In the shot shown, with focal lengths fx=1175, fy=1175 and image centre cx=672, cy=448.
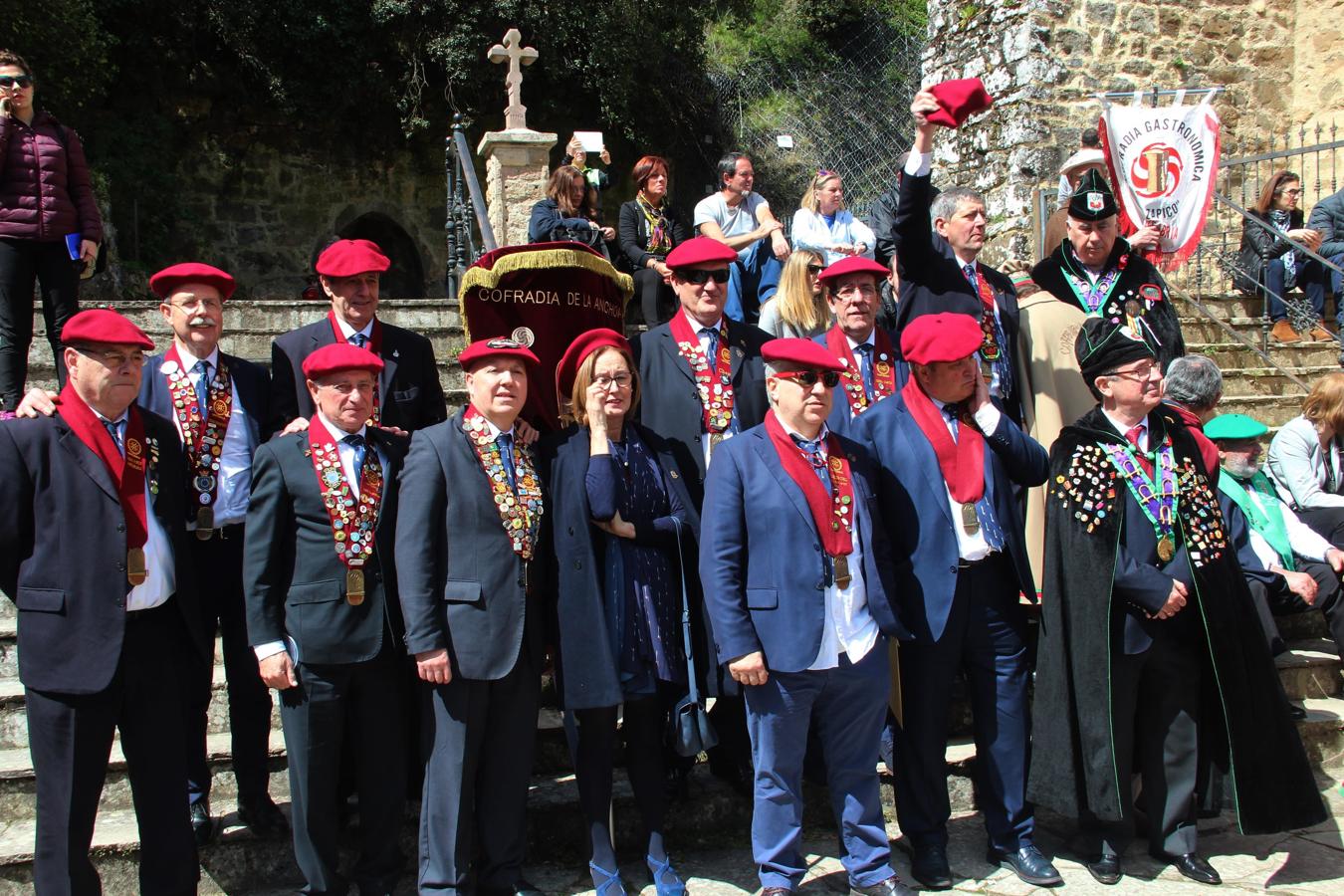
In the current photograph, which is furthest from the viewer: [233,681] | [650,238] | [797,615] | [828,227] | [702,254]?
[650,238]

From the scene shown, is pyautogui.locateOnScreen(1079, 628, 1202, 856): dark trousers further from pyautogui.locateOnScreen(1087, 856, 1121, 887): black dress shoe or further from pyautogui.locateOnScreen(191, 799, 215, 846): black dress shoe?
pyautogui.locateOnScreen(191, 799, 215, 846): black dress shoe

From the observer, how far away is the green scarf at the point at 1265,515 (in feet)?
16.4

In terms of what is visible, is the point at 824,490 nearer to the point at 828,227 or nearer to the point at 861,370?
the point at 861,370

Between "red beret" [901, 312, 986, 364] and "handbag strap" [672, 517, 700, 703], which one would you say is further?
"red beret" [901, 312, 986, 364]

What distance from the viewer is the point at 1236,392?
818 centimetres

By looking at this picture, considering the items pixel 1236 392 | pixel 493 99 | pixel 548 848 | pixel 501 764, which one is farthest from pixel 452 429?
pixel 493 99

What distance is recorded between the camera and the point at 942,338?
3.97 m

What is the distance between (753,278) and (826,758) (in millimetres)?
3397

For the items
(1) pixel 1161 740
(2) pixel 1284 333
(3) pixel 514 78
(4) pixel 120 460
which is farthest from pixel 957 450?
(3) pixel 514 78

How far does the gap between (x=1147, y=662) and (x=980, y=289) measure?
162 cm

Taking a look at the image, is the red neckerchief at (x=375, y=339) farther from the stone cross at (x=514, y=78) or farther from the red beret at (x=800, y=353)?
the stone cross at (x=514, y=78)

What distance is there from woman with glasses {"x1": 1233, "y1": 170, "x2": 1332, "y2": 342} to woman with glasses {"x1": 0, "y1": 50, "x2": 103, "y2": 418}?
792cm

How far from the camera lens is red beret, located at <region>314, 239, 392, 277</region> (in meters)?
4.23

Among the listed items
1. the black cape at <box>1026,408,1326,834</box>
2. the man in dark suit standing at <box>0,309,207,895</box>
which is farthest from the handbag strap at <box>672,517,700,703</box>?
the man in dark suit standing at <box>0,309,207,895</box>
